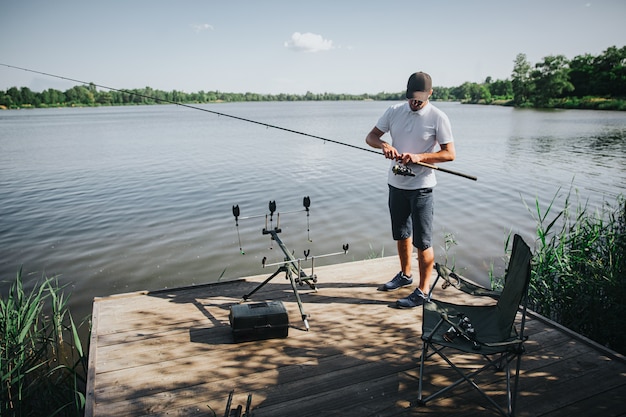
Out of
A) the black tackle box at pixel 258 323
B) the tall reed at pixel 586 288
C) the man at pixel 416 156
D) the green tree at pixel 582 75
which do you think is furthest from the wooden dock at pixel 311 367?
the green tree at pixel 582 75

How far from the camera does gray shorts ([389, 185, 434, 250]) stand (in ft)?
→ 12.3

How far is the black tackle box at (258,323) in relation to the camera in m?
3.20

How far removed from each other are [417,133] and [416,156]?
0.88ft

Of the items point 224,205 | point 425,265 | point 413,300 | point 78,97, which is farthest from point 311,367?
point 78,97

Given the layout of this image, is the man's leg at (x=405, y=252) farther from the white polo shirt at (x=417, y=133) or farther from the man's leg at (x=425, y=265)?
the white polo shirt at (x=417, y=133)

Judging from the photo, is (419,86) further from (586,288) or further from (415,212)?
(586,288)

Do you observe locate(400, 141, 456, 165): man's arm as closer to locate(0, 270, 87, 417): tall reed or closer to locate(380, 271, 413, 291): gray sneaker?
locate(380, 271, 413, 291): gray sneaker

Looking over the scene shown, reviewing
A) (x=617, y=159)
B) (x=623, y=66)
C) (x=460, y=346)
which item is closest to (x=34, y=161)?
(x=460, y=346)

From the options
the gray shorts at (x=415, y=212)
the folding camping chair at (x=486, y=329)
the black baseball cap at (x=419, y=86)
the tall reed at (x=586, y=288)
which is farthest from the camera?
the tall reed at (x=586, y=288)

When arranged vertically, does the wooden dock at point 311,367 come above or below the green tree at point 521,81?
below

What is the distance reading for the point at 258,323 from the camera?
322 cm

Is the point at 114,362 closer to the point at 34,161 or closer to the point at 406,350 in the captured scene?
the point at 406,350

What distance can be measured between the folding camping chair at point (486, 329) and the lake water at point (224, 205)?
5.66 feet

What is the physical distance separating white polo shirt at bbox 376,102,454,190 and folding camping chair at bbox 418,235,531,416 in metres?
0.93
